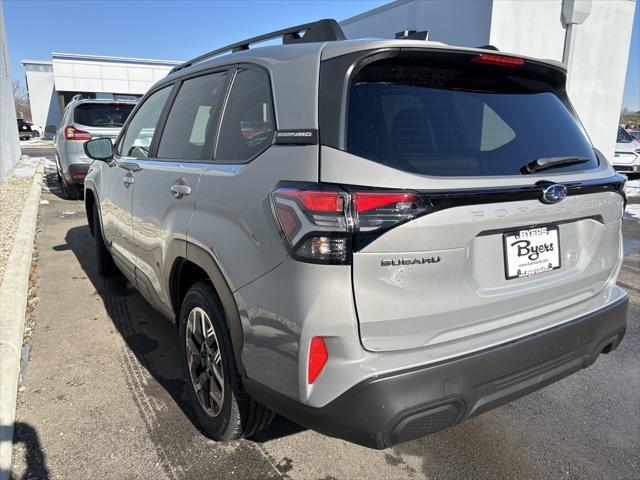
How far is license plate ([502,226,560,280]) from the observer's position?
1.97 m

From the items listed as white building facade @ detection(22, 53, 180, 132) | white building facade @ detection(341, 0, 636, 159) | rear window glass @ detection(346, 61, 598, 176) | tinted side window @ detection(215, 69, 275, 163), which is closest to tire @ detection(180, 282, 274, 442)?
tinted side window @ detection(215, 69, 275, 163)

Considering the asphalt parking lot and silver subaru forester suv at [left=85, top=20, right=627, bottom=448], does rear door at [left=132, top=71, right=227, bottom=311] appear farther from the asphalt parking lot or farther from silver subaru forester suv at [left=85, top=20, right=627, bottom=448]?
the asphalt parking lot

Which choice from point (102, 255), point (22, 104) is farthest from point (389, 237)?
point (22, 104)

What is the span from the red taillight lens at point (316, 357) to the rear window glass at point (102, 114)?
27.9 feet

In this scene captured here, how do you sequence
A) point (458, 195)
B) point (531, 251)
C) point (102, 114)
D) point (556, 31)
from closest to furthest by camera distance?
point (458, 195) < point (531, 251) < point (102, 114) < point (556, 31)

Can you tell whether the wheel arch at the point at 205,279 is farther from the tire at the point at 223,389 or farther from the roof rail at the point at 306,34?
the roof rail at the point at 306,34

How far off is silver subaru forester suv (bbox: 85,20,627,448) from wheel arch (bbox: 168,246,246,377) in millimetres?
13

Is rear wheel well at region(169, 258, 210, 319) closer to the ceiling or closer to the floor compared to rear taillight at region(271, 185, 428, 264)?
closer to the floor

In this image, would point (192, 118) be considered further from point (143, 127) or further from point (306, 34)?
point (143, 127)

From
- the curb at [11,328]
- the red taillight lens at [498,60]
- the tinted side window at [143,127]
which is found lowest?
the curb at [11,328]

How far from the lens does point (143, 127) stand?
368cm

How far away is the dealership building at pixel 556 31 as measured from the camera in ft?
35.2

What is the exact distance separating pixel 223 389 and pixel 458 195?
1376mm

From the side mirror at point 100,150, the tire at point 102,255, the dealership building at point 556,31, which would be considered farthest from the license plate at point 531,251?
the dealership building at point 556,31
